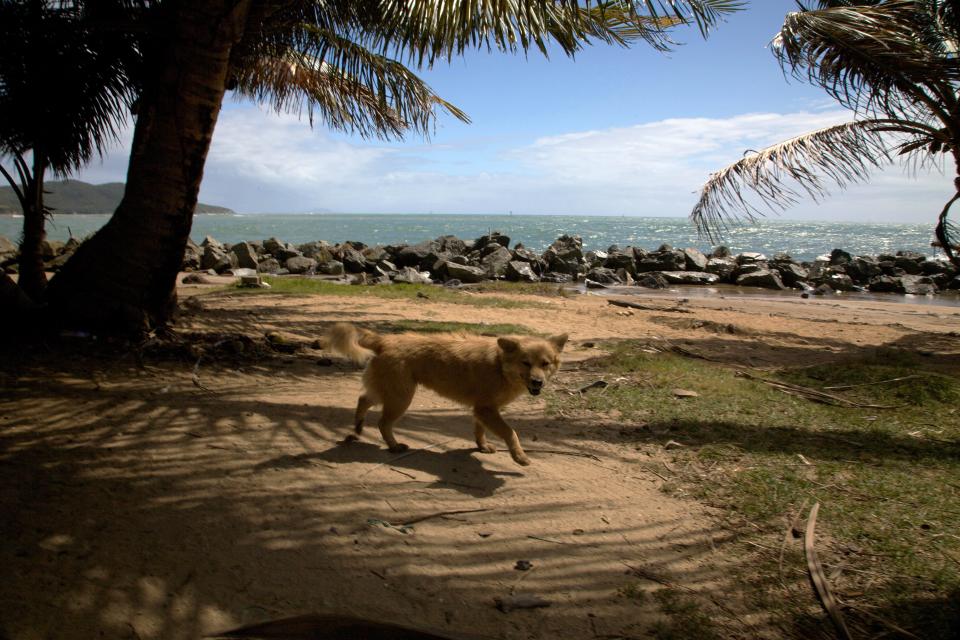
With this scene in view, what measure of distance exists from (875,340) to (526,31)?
911 cm

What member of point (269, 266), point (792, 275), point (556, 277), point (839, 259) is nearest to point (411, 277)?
point (269, 266)

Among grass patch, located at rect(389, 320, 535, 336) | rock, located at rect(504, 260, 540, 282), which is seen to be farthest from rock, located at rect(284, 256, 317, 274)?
grass patch, located at rect(389, 320, 535, 336)

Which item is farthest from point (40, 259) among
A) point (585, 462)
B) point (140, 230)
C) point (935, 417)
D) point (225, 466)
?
point (935, 417)

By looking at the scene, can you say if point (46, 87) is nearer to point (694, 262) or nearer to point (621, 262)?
point (621, 262)

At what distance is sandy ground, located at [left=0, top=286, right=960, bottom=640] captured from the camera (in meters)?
2.85

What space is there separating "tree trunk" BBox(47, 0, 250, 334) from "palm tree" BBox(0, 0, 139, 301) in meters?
1.83

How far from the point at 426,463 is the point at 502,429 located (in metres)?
0.65

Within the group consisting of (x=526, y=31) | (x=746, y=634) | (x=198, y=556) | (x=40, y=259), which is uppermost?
(x=526, y=31)

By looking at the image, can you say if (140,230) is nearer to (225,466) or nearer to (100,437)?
(100,437)

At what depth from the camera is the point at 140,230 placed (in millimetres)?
6645

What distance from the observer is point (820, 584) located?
3164 mm

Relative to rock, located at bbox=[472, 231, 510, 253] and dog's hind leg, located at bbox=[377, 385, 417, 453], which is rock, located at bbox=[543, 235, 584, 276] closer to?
rock, located at bbox=[472, 231, 510, 253]

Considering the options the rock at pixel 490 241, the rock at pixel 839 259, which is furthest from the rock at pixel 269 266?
the rock at pixel 839 259

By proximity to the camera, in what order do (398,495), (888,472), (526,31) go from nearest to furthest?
(398,495) → (888,472) → (526,31)
